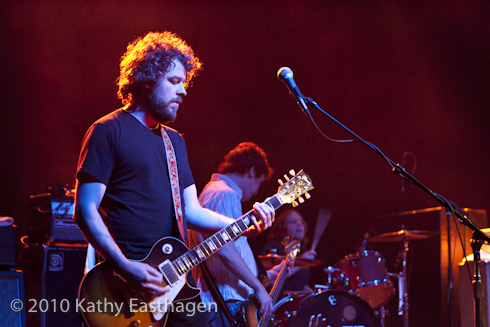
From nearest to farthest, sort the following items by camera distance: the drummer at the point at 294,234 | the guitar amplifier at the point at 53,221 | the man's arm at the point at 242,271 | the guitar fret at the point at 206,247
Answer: the guitar fret at the point at 206,247 < the man's arm at the point at 242,271 < the guitar amplifier at the point at 53,221 < the drummer at the point at 294,234

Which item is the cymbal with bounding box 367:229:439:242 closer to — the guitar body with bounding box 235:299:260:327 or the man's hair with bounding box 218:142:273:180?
the man's hair with bounding box 218:142:273:180

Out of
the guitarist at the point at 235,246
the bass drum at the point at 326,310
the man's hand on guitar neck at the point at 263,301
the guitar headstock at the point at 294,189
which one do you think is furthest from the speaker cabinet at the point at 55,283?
the bass drum at the point at 326,310

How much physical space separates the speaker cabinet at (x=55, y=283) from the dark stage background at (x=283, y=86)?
162 centimetres

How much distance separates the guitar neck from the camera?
2363 millimetres

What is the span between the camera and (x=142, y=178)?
7.81 feet

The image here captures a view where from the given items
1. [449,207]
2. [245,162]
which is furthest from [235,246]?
[449,207]

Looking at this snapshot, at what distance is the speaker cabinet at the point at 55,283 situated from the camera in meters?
3.56

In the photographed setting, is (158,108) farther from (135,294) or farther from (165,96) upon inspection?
(135,294)

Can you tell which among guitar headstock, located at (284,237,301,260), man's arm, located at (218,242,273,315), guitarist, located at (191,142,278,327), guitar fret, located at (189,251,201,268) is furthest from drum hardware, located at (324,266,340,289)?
guitar fret, located at (189,251,201,268)

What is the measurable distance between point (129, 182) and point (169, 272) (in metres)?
0.49

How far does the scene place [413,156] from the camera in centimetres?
698

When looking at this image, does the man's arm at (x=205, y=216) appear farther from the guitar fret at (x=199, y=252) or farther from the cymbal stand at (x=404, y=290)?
the cymbal stand at (x=404, y=290)

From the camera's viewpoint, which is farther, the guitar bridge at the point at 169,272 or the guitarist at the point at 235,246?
the guitarist at the point at 235,246

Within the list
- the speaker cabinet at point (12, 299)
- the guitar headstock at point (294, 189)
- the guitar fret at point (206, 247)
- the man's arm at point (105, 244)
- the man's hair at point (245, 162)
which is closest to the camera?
the man's arm at point (105, 244)
